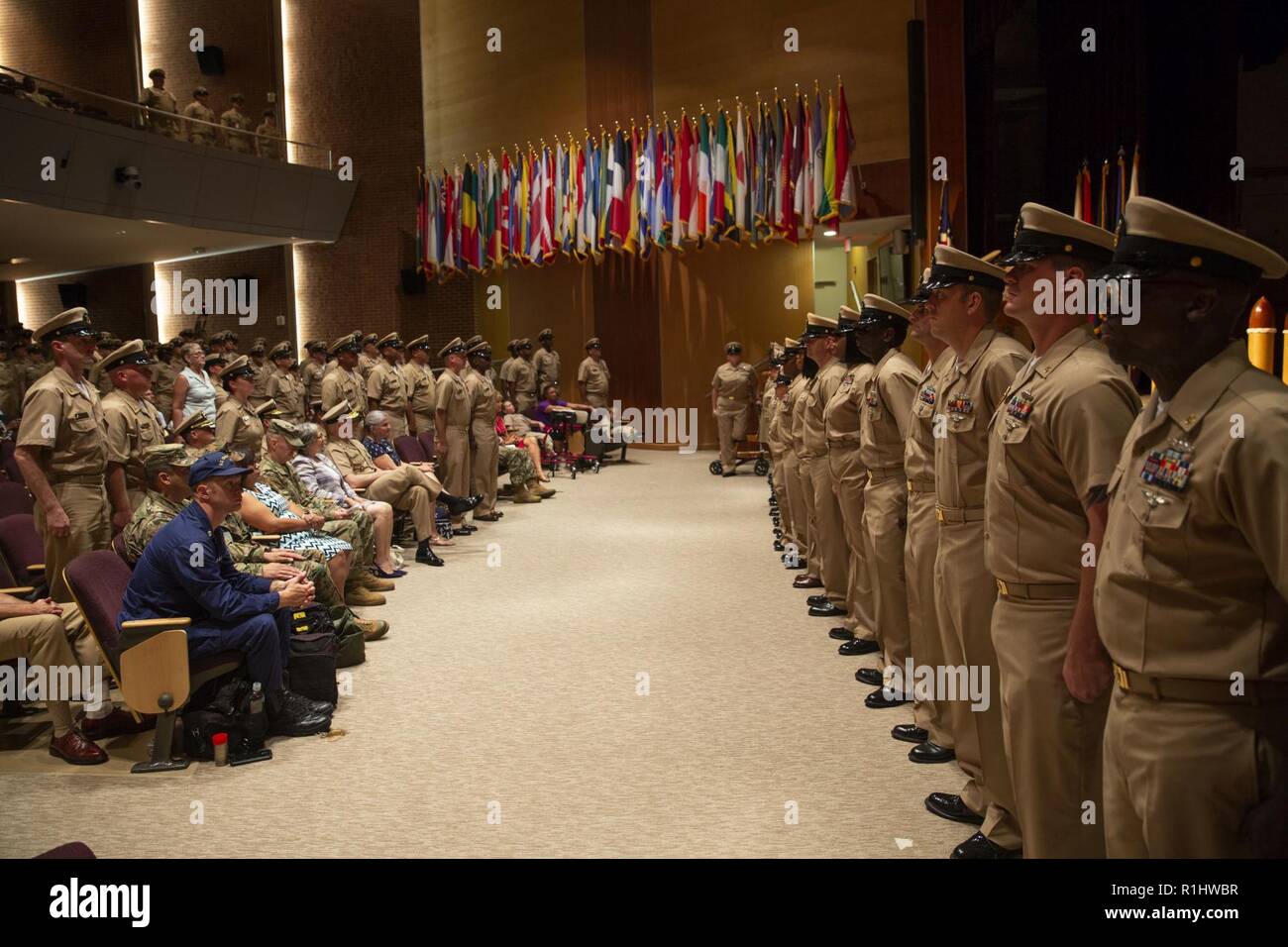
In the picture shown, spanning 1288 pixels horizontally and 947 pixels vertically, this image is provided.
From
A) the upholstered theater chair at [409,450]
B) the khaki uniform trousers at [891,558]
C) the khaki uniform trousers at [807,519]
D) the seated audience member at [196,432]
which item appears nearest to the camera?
the khaki uniform trousers at [891,558]

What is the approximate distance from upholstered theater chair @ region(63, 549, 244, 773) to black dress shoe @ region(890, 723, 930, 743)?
281 centimetres

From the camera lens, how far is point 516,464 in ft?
40.3

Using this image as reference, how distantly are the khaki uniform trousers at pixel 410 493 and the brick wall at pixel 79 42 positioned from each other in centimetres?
1525

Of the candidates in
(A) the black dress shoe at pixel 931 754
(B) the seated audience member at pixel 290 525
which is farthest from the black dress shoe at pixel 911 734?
(B) the seated audience member at pixel 290 525

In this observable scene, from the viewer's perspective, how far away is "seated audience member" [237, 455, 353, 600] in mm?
6273

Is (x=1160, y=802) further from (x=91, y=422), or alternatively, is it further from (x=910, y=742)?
(x=91, y=422)

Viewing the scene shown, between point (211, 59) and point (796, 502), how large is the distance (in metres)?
17.6

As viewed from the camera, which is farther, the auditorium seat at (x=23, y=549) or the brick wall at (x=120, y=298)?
the brick wall at (x=120, y=298)

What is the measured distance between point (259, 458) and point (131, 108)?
1126cm

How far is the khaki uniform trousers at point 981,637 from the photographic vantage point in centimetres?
317

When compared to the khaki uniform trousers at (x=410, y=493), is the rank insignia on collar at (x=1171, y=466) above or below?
above

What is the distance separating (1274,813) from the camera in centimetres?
166

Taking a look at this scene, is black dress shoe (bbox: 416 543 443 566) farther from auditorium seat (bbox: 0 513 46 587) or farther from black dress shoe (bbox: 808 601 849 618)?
black dress shoe (bbox: 808 601 849 618)

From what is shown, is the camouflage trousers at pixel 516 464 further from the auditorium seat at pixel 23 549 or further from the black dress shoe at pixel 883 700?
the black dress shoe at pixel 883 700
